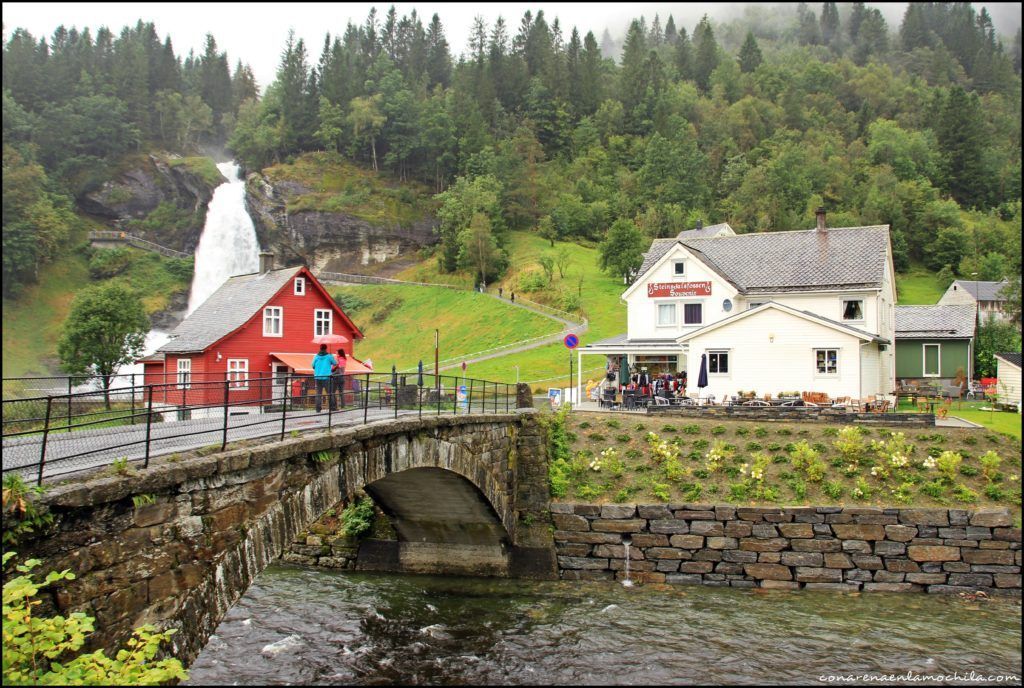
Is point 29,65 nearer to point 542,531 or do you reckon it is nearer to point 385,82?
point 385,82

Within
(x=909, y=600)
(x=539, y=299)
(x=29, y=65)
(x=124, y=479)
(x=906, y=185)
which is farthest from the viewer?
(x=29, y=65)

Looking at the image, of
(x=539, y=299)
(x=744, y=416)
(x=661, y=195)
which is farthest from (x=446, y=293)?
(x=744, y=416)

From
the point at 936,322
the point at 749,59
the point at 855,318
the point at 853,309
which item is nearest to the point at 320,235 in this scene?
the point at 936,322

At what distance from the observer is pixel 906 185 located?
Result: 90.1 metres

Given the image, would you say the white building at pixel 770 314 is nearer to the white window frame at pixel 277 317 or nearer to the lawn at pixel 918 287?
the white window frame at pixel 277 317

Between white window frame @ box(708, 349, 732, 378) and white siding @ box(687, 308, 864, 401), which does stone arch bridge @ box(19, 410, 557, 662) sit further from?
white siding @ box(687, 308, 864, 401)

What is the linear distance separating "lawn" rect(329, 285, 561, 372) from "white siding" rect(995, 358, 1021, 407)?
30.1 meters

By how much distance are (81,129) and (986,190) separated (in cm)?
12239

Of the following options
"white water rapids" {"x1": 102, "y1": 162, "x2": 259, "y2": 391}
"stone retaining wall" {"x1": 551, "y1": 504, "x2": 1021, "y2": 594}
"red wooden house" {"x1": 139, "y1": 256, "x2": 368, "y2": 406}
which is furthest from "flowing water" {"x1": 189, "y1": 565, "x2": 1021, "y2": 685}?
"white water rapids" {"x1": 102, "y1": 162, "x2": 259, "y2": 391}

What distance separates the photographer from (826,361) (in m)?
32.8

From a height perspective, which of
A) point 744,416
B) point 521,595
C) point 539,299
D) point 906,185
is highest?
point 906,185

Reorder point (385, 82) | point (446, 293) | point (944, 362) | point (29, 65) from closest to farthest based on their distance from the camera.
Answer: point (944, 362) < point (446, 293) < point (29, 65) < point (385, 82)

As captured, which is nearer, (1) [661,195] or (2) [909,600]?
(2) [909,600]

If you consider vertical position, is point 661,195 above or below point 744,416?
above
